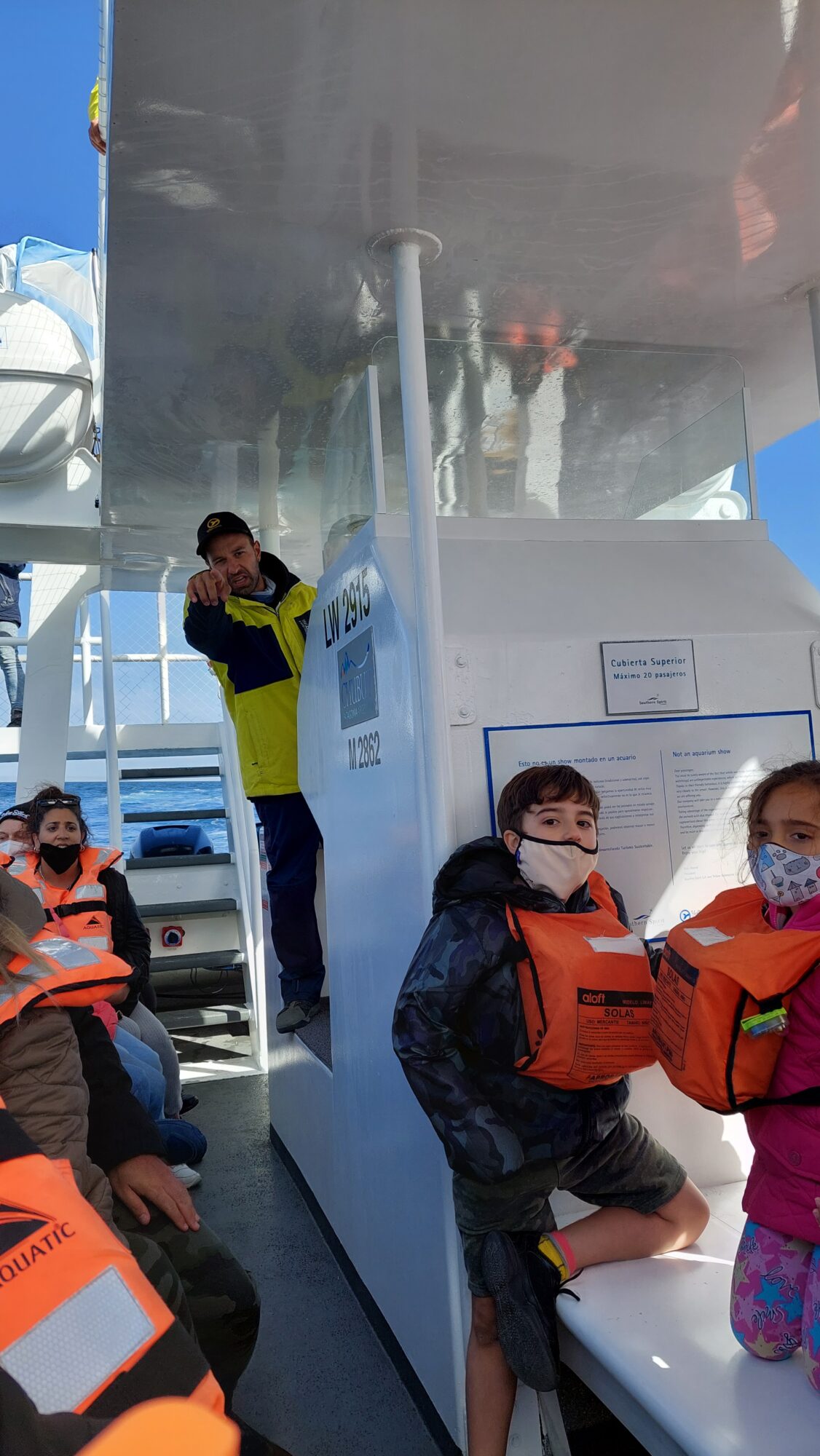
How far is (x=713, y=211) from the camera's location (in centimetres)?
240

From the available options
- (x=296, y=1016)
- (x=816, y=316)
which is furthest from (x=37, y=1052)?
(x=816, y=316)

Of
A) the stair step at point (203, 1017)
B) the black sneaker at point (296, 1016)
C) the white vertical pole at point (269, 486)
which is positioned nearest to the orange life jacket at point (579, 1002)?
the black sneaker at point (296, 1016)

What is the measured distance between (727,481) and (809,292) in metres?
0.56

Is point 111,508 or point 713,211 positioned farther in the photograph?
point 111,508

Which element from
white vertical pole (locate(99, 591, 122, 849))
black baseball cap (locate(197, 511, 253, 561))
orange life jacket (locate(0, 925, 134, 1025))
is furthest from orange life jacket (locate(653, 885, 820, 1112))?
white vertical pole (locate(99, 591, 122, 849))

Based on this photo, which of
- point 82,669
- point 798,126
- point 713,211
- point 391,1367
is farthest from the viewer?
point 82,669

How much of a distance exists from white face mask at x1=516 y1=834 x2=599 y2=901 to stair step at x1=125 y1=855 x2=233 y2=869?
454cm

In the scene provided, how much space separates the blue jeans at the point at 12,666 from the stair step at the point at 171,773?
93 cm

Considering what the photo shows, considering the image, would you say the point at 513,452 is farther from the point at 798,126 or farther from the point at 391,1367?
the point at 391,1367

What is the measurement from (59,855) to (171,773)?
360 centimetres

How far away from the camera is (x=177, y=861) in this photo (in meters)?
6.40

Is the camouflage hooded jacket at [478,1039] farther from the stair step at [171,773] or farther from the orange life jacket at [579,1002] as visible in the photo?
the stair step at [171,773]

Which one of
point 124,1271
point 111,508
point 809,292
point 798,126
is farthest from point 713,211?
point 111,508

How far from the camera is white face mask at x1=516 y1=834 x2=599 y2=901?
84.7 inches
